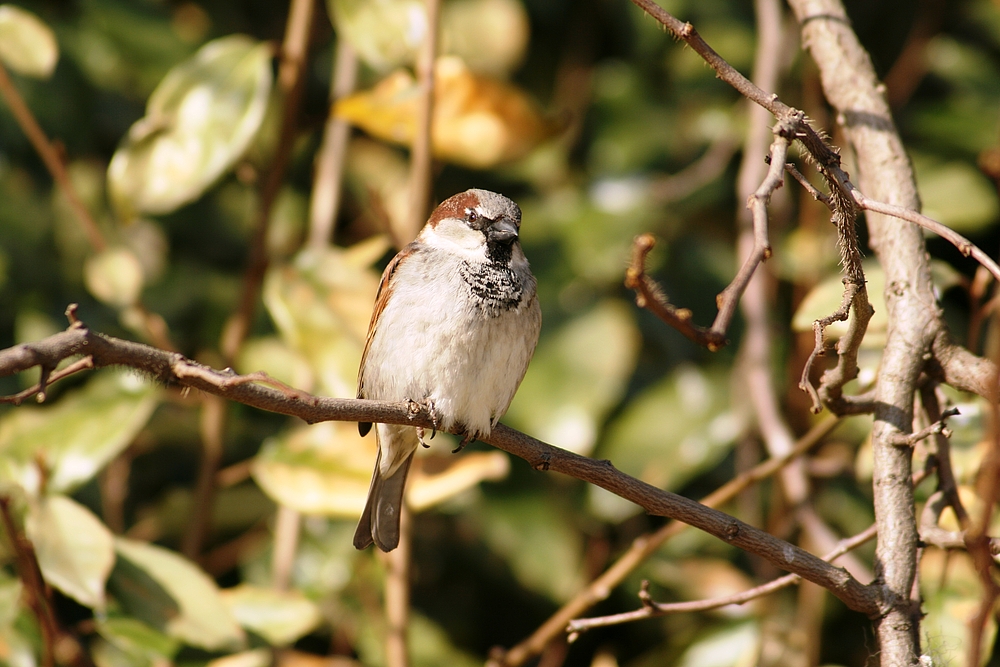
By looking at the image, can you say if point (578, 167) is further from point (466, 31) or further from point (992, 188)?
A: point (992, 188)

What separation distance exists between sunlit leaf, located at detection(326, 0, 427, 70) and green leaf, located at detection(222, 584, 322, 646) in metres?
1.30

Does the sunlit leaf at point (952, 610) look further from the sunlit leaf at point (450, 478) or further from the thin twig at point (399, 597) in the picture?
the thin twig at point (399, 597)

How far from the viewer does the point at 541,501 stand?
2766 mm

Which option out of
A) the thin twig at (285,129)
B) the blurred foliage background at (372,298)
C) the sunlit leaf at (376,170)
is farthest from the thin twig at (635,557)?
the sunlit leaf at (376,170)

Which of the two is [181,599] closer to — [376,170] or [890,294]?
[890,294]

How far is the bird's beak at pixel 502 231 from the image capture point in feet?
7.59

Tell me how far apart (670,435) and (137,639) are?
1476 millimetres

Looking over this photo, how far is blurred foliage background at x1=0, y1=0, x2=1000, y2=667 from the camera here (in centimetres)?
227

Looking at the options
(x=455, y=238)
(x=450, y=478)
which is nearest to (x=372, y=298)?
(x=455, y=238)

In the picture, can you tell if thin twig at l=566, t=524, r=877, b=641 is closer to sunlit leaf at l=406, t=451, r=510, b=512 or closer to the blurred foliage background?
the blurred foliage background

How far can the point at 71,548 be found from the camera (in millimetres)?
1967

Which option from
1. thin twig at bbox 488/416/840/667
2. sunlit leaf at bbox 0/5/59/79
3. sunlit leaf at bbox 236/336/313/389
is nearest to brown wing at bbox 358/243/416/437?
sunlit leaf at bbox 236/336/313/389

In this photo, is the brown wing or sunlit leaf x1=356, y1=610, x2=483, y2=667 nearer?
the brown wing

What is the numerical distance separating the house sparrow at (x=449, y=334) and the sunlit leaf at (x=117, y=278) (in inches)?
23.3
